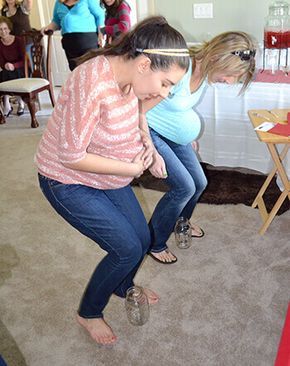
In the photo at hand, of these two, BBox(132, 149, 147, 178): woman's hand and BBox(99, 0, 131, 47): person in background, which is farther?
BBox(99, 0, 131, 47): person in background

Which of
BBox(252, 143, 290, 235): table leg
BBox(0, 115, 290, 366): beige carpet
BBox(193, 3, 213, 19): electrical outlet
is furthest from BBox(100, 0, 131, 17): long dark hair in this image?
BBox(252, 143, 290, 235): table leg

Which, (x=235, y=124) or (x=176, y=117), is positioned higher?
(x=176, y=117)

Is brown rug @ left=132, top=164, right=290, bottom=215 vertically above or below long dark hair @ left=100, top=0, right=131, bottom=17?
below

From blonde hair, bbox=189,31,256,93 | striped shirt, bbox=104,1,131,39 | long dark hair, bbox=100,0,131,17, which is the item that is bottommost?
blonde hair, bbox=189,31,256,93

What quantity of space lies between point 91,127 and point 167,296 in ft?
3.18

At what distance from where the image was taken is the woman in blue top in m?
1.63

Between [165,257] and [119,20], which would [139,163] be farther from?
[119,20]

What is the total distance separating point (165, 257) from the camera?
1.95 m

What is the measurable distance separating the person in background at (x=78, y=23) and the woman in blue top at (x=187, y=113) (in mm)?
2244

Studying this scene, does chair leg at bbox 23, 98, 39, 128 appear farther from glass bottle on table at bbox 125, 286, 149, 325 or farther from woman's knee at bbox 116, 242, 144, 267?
woman's knee at bbox 116, 242, 144, 267

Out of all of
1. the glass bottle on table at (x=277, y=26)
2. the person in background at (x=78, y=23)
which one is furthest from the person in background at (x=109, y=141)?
the person in background at (x=78, y=23)

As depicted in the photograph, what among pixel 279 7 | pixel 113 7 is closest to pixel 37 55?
pixel 113 7

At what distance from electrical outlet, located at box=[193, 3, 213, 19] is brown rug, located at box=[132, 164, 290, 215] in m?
1.15

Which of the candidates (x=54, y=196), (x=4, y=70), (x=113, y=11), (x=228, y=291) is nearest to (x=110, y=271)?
(x=54, y=196)
